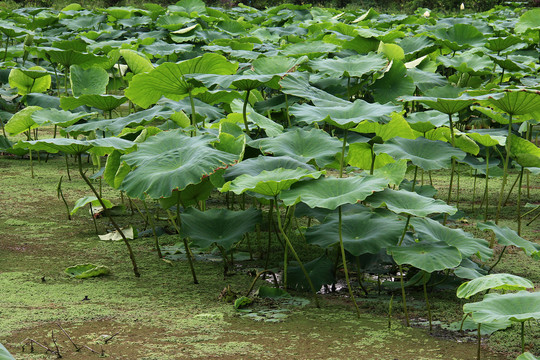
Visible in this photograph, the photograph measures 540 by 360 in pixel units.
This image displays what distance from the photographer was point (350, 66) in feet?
11.4

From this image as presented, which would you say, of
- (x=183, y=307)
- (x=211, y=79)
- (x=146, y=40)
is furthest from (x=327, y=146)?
(x=146, y=40)

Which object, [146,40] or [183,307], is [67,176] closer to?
[146,40]

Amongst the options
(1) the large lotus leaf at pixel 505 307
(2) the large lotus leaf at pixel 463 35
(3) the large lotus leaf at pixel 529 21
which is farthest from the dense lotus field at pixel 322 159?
(3) the large lotus leaf at pixel 529 21

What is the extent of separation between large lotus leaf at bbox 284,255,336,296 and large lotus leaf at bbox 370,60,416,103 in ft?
4.54

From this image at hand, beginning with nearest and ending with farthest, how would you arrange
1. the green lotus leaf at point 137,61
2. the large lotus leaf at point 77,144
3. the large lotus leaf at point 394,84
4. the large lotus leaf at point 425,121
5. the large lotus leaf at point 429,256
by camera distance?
the large lotus leaf at point 429,256, the large lotus leaf at point 77,144, the large lotus leaf at point 425,121, the large lotus leaf at point 394,84, the green lotus leaf at point 137,61

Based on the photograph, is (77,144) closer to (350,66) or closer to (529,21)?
(350,66)

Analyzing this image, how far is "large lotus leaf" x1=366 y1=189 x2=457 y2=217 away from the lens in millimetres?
2145

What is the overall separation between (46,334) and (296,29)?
5607mm

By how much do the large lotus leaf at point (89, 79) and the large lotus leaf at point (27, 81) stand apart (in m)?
0.50

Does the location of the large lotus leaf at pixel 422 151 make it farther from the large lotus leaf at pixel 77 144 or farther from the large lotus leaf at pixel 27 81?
the large lotus leaf at pixel 27 81

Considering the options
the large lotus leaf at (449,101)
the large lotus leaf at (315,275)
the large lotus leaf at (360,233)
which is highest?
the large lotus leaf at (449,101)

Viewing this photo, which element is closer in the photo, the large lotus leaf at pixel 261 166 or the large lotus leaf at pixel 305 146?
the large lotus leaf at pixel 261 166

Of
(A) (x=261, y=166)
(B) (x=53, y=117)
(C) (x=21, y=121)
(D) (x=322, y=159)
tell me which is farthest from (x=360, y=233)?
(C) (x=21, y=121)

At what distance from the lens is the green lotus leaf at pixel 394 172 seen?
8.01 ft
